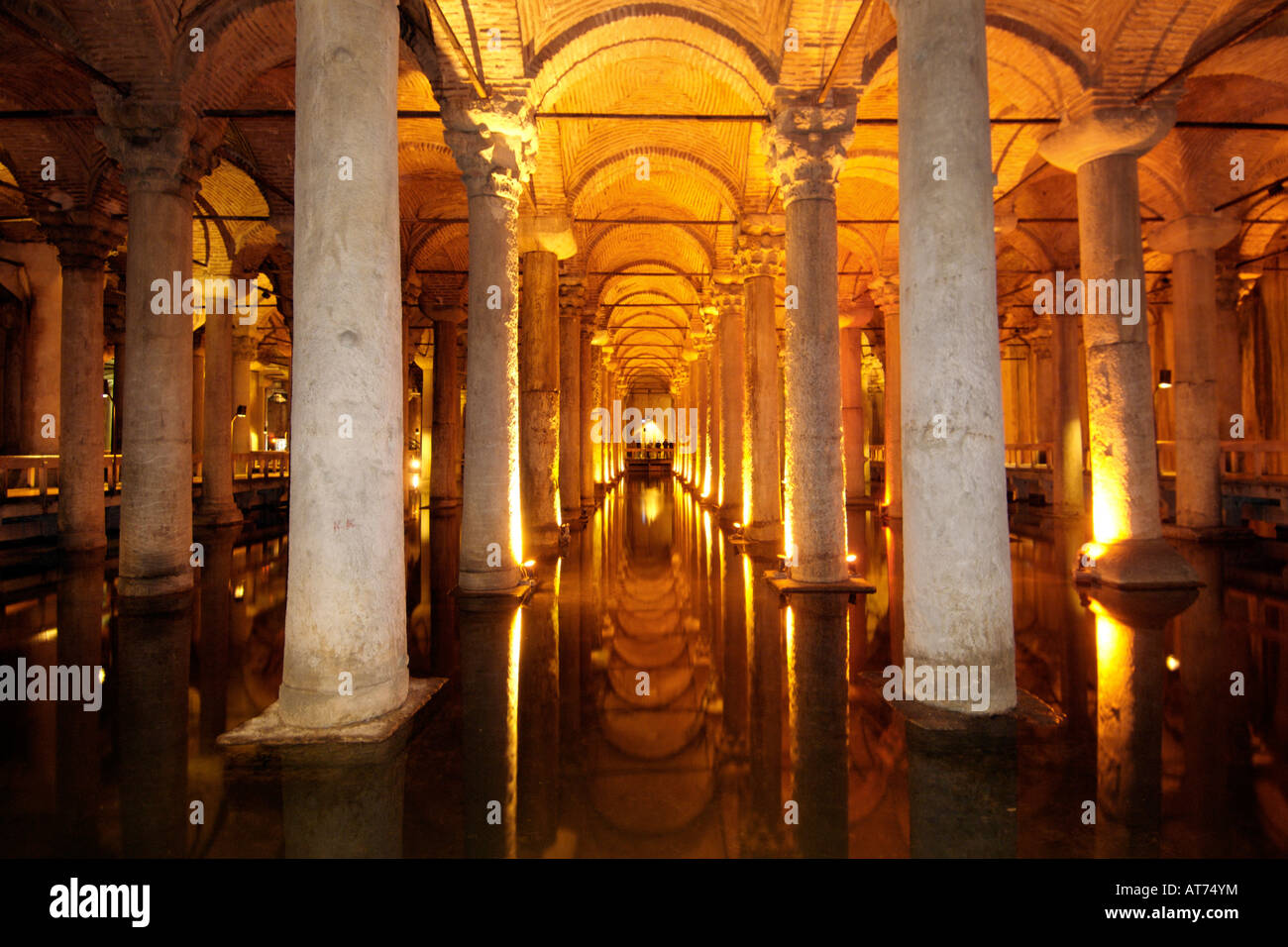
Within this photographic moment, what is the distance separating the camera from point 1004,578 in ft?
14.4

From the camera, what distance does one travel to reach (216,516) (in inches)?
577

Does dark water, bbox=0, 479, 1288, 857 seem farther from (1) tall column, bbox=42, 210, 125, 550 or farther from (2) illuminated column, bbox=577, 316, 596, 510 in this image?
(2) illuminated column, bbox=577, 316, 596, 510

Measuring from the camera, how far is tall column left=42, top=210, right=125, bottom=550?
10.6 meters

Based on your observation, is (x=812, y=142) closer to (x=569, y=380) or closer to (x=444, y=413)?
(x=569, y=380)

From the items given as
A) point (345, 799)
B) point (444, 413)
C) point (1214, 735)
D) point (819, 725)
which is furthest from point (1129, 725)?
point (444, 413)

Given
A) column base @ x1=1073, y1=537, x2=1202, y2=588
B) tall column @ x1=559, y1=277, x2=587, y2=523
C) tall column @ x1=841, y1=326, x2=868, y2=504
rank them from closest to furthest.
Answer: column base @ x1=1073, y1=537, x2=1202, y2=588 → tall column @ x1=559, y1=277, x2=587, y2=523 → tall column @ x1=841, y1=326, x2=868, y2=504

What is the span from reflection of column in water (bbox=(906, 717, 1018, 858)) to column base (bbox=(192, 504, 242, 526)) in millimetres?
14711

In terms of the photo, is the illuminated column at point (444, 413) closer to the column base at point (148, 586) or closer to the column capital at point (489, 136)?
the column base at point (148, 586)

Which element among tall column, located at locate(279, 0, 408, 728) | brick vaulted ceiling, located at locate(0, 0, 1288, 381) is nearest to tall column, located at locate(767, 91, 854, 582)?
brick vaulted ceiling, located at locate(0, 0, 1288, 381)

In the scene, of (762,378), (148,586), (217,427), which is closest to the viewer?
(148,586)

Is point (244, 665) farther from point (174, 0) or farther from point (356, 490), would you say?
point (174, 0)

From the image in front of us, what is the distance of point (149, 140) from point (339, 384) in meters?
6.42
